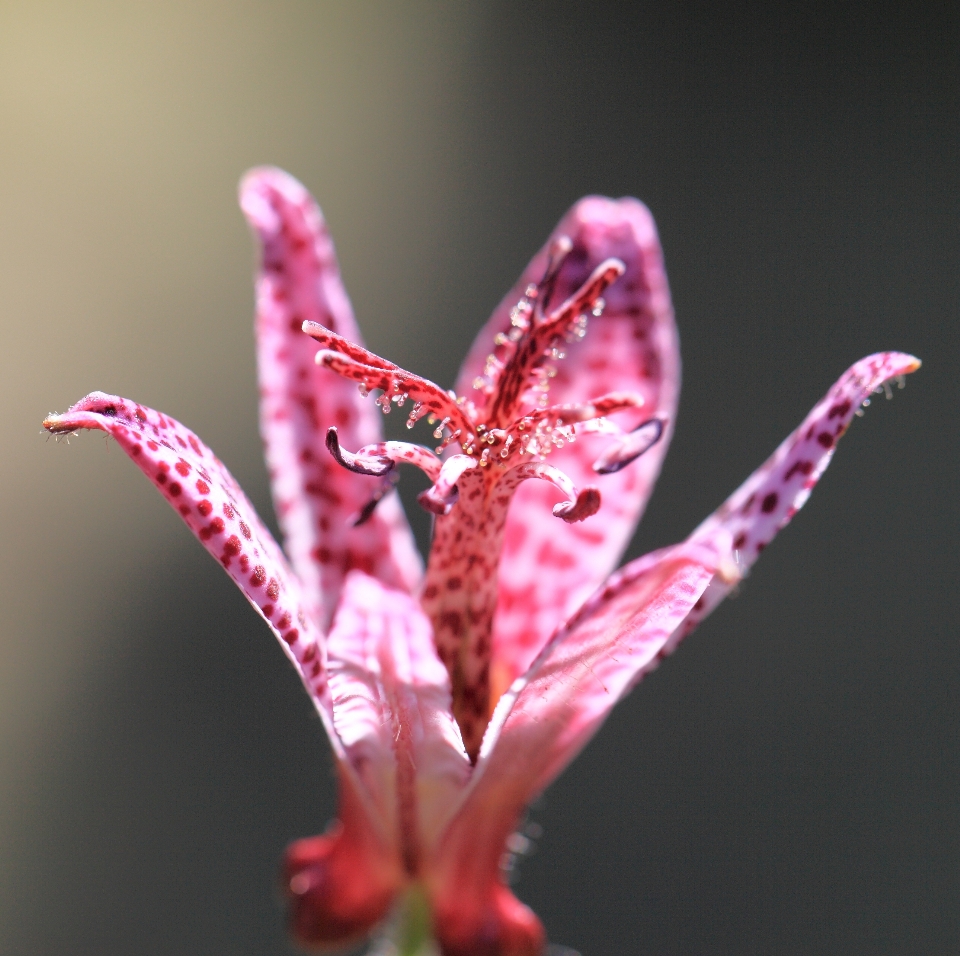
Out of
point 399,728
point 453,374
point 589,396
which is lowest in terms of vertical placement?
point 453,374

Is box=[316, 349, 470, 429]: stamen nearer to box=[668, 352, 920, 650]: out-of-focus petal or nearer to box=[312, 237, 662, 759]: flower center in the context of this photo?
box=[312, 237, 662, 759]: flower center

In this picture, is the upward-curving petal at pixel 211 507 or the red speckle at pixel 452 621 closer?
the upward-curving petal at pixel 211 507

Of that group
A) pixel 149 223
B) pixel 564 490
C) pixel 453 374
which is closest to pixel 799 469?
pixel 564 490

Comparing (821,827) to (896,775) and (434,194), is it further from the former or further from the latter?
(434,194)

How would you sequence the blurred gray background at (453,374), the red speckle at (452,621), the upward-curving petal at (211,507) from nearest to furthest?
the upward-curving petal at (211,507) < the red speckle at (452,621) < the blurred gray background at (453,374)

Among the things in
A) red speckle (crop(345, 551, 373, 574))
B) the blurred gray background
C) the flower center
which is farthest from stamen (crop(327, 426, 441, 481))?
the blurred gray background

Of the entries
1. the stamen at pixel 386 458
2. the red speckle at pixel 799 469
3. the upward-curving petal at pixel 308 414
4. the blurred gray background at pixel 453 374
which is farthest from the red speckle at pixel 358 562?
the blurred gray background at pixel 453 374

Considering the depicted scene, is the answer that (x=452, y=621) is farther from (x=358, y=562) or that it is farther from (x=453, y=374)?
(x=453, y=374)

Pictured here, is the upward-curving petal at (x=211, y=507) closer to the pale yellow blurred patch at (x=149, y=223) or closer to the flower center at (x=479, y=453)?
the flower center at (x=479, y=453)
